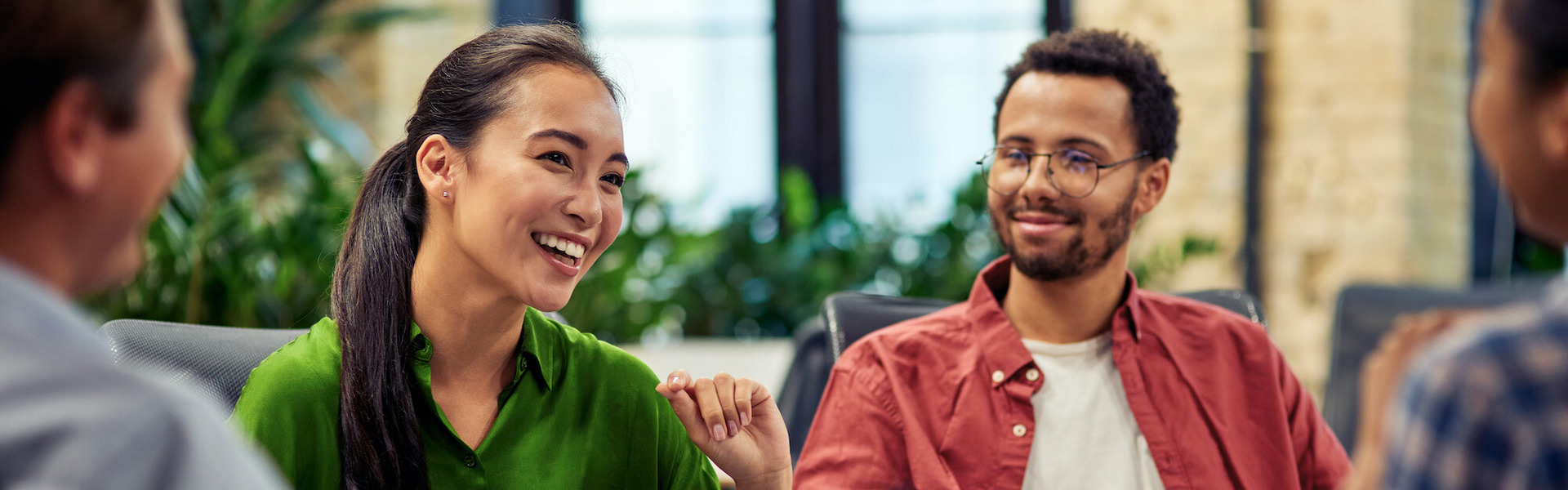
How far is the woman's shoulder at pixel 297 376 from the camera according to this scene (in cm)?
119

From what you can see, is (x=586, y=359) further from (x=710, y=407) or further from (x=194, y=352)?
(x=194, y=352)

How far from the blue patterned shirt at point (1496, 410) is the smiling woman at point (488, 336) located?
0.76 m

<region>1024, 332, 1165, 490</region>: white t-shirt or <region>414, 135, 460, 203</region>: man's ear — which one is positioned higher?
<region>414, 135, 460, 203</region>: man's ear

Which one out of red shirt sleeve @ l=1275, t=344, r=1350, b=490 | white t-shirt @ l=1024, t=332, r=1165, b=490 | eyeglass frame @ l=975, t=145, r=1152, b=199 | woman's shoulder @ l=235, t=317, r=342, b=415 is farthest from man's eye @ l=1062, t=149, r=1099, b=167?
woman's shoulder @ l=235, t=317, r=342, b=415

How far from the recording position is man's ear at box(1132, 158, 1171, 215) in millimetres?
1685

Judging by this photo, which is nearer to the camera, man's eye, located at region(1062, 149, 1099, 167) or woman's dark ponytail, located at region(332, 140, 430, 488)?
woman's dark ponytail, located at region(332, 140, 430, 488)

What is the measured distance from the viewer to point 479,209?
4.07 ft

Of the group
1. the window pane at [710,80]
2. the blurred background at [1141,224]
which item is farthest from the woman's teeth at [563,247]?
the window pane at [710,80]

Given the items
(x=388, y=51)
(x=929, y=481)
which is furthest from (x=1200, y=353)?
(x=388, y=51)

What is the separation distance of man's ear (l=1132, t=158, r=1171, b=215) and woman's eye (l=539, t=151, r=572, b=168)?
2.75ft

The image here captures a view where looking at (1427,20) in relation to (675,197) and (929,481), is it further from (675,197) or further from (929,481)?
(929,481)

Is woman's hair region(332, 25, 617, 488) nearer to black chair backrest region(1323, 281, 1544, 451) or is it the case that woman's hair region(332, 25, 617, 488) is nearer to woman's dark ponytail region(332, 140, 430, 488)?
woman's dark ponytail region(332, 140, 430, 488)

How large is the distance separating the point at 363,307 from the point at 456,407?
0.15 m

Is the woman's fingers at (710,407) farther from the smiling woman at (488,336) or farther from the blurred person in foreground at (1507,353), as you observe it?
the blurred person in foreground at (1507,353)
